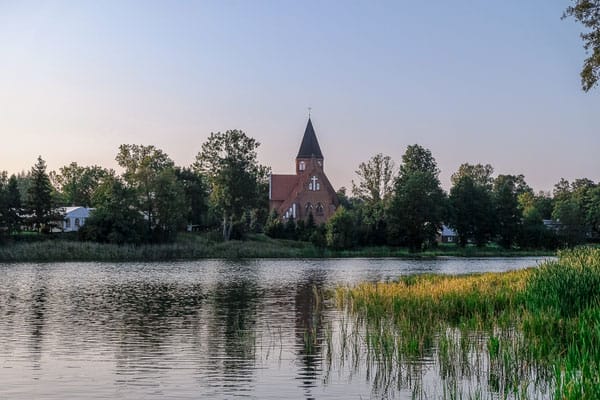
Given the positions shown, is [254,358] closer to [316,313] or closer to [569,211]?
[316,313]

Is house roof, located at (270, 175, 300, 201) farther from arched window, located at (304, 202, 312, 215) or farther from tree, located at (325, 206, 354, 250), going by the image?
tree, located at (325, 206, 354, 250)

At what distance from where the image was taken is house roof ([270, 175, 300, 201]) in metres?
129

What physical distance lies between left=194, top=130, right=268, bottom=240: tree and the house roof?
2223 centimetres

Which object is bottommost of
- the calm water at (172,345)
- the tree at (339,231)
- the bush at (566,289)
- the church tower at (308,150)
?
the calm water at (172,345)

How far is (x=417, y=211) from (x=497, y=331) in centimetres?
8208

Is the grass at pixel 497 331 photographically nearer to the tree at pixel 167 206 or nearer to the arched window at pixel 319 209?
the tree at pixel 167 206

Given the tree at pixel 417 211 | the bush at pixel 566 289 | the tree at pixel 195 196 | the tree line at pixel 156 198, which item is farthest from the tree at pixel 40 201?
the bush at pixel 566 289

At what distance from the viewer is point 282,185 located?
129875mm

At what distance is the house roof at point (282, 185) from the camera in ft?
422

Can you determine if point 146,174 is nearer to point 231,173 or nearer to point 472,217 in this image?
point 231,173

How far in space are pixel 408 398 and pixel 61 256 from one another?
217ft

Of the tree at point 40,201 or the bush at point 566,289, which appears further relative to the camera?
the tree at point 40,201

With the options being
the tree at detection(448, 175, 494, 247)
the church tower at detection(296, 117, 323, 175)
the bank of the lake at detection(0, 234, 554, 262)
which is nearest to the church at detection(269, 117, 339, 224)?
the church tower at detection(296, 117, 323, 175)

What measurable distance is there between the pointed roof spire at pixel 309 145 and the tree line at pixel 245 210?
15100mm
